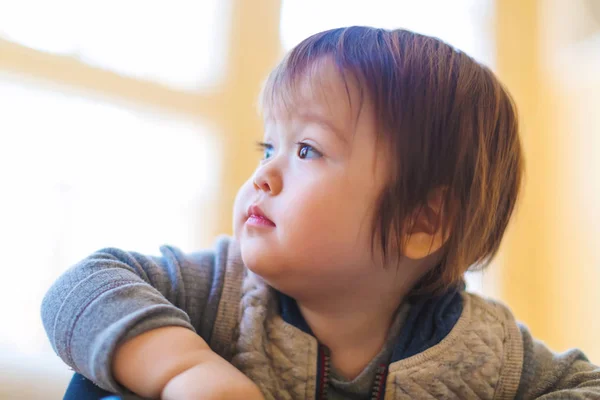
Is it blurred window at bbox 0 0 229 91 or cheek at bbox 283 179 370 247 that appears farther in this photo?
blurred window at bbox 0 0 229 91

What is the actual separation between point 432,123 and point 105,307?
434 mm

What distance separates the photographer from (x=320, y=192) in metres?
0.68

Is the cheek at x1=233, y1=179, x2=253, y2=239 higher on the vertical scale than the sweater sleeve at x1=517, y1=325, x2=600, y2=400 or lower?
higher

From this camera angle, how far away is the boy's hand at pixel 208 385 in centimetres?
52

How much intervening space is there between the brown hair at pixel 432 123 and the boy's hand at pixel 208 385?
257 millimetres

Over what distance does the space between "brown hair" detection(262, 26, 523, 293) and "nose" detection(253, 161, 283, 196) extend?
10 centimetres

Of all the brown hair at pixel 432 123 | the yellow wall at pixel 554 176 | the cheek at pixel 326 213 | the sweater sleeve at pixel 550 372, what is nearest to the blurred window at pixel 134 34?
the brown hair at pixel 432 123

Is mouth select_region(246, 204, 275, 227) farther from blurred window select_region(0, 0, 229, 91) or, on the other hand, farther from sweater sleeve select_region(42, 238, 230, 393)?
blurred window select_region(0, 0, 229, 91)

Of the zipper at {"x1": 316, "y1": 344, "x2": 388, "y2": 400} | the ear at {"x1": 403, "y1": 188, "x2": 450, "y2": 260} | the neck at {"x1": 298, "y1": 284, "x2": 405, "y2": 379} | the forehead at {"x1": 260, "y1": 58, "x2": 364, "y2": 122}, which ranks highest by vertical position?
the forehead at {"x1": 260, "y1": 58, "x2": 364, "y2": 122}

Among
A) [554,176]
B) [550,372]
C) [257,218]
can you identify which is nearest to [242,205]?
[257,218]

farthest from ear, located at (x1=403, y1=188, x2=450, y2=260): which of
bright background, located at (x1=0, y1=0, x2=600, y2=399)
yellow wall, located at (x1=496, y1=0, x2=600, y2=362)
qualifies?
yellow wall, located at (x1=496, y1=0, x2=600, y2=362)

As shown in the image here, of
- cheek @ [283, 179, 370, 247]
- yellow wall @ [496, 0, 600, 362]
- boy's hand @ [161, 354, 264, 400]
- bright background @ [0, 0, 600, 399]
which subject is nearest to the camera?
boy's hand @ [161, 354, 264, 400]

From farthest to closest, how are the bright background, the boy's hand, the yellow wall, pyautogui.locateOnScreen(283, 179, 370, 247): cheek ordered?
the yellow wall → the bright background → pyautogui.locateOnScreen(283, 179, 370, 247): cheek → the boy's hand

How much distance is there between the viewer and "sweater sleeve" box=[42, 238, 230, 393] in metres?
0.54
